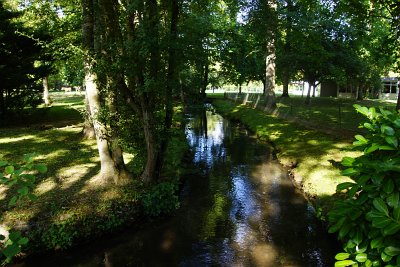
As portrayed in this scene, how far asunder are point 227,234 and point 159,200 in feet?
7.44

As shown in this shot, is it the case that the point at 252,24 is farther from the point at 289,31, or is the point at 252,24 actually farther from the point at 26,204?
the point at 26,204

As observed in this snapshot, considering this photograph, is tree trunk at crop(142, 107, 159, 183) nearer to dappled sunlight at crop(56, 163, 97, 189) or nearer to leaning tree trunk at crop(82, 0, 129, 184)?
leaning tree trunk at crop(82, 0, 129, 184)

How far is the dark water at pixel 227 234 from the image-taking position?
26.4 ft

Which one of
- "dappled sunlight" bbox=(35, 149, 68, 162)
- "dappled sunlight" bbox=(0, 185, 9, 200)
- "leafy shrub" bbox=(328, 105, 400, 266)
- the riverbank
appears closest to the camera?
"leafy shrub" bbox=(328, 105, 400, 266)

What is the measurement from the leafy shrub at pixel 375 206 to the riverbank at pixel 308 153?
4.65 meters

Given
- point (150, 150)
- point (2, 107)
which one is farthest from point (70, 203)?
point (2, 107)

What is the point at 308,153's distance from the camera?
1501 cm

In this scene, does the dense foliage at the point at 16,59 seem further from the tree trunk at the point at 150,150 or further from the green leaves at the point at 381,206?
the green leaves at the point at 381,206

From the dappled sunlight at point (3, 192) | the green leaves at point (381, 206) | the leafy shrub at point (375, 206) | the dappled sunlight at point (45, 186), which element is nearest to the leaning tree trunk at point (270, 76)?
the dappled sunlight at point (45, 186)

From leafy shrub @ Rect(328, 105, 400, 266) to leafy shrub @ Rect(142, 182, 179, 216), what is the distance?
24.2 feet

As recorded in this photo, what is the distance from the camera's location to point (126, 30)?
33.0ft

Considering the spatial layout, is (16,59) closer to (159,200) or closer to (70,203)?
(70,203)

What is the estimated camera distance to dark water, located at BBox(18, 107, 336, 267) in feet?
26.4

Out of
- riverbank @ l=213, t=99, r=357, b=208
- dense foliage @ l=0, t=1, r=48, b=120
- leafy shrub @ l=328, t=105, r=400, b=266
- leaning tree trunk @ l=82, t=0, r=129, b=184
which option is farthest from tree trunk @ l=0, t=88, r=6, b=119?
leafy shrub @ l=328, t=105, r=400, b=266
